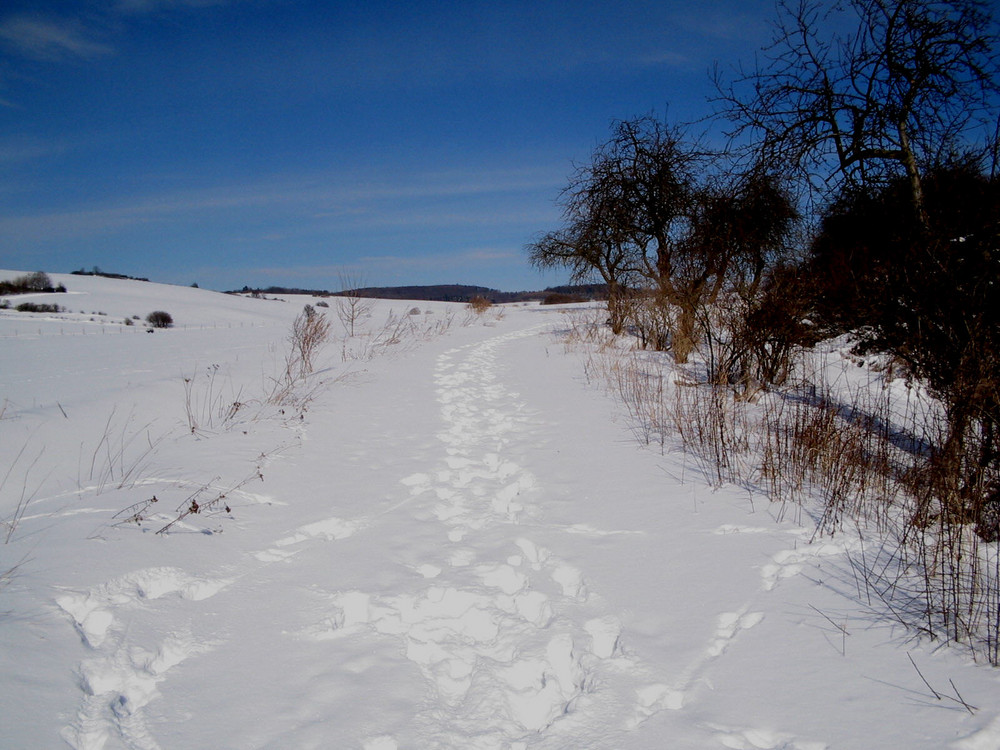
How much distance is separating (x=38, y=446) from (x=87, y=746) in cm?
367

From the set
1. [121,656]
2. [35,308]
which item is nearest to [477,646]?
[121,656]

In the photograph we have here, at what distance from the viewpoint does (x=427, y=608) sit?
2.35m

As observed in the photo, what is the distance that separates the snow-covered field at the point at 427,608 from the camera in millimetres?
1669

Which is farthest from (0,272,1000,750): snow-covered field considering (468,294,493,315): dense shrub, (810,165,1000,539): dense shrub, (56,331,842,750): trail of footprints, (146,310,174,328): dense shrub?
(468,294,493,315): dense shrub

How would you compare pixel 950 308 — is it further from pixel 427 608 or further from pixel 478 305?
pixel 478 305

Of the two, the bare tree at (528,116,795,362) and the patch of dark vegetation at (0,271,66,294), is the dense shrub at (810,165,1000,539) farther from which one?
the patch of dark vegetation at (0,271,66,294)

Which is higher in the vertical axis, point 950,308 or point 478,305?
point 478,305

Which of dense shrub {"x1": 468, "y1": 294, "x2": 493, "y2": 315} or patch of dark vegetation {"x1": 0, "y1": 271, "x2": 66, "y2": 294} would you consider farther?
dense shrub {"x1": 468, "y1": 294, "x2": 493, "y2": 315}

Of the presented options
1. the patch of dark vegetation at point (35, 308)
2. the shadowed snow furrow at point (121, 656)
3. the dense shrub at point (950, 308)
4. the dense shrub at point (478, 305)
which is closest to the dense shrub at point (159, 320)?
the patch of dark vegetation at point (35, 308)

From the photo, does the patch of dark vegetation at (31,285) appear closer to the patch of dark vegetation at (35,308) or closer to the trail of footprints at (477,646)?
the patch of dark vegetation at (35,308)

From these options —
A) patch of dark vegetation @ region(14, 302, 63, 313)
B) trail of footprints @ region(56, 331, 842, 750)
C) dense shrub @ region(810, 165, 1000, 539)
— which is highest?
patch of dark vegetation @ region(14, 302, 63, 313)

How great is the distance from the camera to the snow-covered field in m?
1.67

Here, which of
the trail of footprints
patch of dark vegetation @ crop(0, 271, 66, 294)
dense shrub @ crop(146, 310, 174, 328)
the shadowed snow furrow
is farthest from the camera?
patch of dark vegetation @ crop(0, 271, 66, 294)

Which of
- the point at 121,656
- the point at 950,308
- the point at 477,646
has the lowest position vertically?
the point at 477,646
